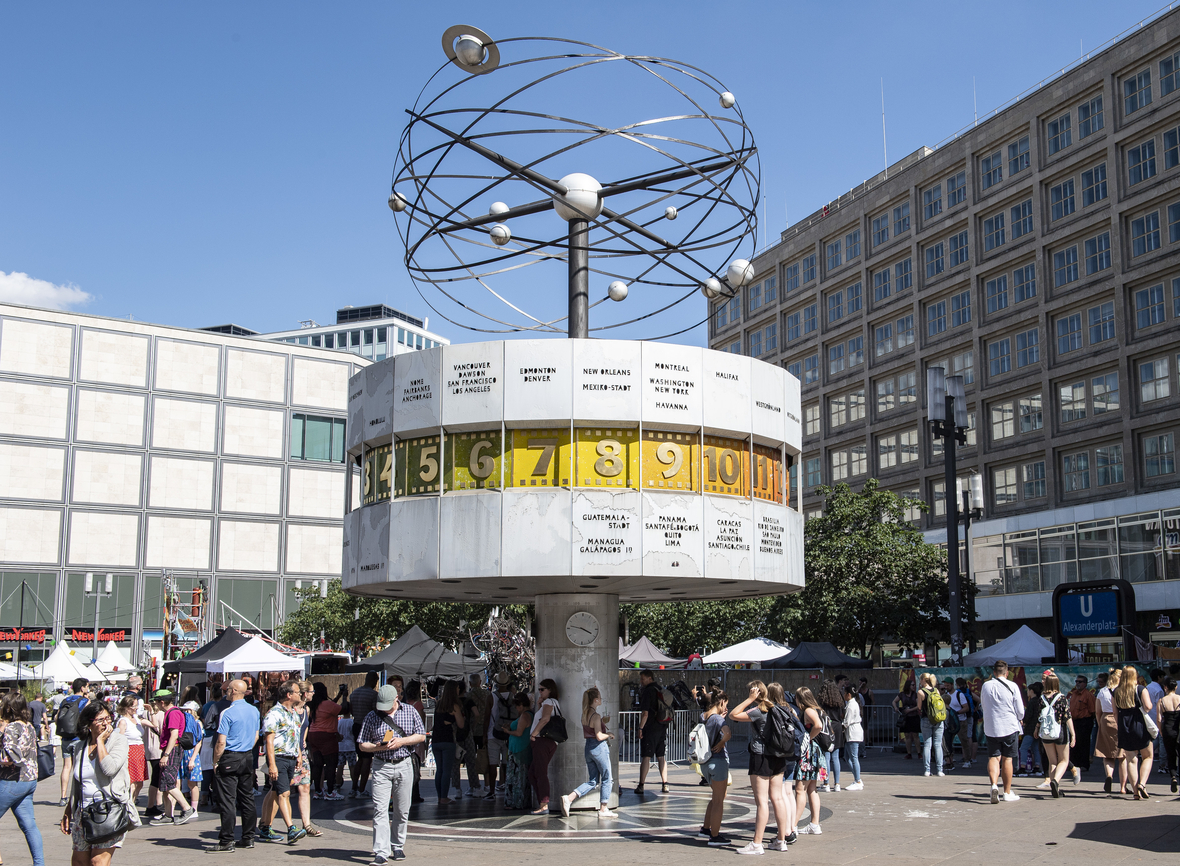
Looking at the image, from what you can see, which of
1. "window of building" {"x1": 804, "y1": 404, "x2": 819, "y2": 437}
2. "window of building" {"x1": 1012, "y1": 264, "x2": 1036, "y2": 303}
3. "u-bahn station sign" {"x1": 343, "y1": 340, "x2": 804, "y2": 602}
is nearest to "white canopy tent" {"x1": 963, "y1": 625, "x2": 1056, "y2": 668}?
"u-bahn station sign" {"x1": 343, "y1": 340, "x2": 804, "y2": 602}

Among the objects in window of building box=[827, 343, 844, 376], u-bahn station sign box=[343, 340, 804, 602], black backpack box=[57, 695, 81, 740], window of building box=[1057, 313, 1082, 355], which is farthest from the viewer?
window of building box=[827, 343, 844, 376]

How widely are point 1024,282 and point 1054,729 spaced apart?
42475 mm

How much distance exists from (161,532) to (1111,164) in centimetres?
5642

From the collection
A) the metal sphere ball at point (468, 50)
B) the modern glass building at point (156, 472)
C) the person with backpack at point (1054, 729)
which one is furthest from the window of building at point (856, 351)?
the metal sphere ball at point (468, 50)

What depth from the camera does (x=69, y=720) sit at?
1588 centimetres

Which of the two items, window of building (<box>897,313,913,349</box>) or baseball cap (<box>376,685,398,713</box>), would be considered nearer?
baseball cap (<box>376,685,398,713</box>)

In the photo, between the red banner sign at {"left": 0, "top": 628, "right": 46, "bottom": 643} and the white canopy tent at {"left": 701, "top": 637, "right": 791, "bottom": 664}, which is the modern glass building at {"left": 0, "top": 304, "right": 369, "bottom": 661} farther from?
the white canopy tent at {"left": 701, "top": 637, "right": 791, "bottom": 664}

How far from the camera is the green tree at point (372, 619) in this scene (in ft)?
152

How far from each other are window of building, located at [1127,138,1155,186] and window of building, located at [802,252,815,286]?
25.2 m

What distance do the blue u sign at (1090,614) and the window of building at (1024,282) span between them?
34.3 metres

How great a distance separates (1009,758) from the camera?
16.1m

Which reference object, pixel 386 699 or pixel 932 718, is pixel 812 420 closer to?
pixel 932 718

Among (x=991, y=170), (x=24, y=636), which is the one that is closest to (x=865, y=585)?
(x=991, y=170)

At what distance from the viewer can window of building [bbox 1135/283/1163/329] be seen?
46.9 meters
